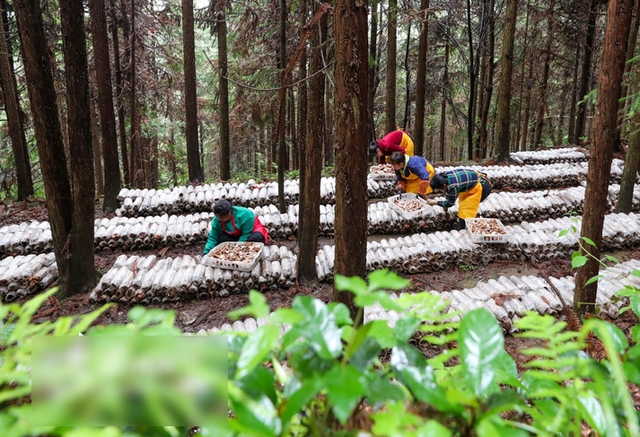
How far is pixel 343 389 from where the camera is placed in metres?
0.64

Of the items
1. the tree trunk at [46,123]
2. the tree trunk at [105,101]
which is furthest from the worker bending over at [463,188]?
the tree trunk at [105,101]

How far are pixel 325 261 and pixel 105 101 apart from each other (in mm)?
6812

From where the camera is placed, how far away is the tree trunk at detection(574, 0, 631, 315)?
3.16m

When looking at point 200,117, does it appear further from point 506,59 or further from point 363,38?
point 363,38

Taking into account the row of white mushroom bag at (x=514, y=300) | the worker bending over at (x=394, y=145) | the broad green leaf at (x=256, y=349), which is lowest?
the row of white mushroom bag at (x=514, y=300)

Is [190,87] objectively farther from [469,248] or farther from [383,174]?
[469,248]

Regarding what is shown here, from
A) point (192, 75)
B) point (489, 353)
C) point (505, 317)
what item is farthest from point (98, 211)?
point (489, 353)

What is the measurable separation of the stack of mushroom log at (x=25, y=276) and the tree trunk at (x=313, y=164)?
174 inches

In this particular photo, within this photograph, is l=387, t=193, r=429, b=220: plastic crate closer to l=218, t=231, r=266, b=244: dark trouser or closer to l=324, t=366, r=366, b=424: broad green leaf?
l=218, t=231, r=266, b=244: dark trouser

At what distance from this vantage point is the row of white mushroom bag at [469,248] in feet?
20.0

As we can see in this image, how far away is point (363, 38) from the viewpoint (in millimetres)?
2430

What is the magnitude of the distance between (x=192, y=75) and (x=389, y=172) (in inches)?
268

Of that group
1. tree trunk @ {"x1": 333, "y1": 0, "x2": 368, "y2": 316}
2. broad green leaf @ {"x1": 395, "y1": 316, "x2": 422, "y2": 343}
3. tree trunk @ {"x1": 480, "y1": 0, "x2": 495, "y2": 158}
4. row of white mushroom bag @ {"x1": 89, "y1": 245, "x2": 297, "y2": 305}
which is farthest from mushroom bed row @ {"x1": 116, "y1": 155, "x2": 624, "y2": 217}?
broad green leaf @ {"x1": 395, "y1": 316, "x2": 422, "y2": 343}

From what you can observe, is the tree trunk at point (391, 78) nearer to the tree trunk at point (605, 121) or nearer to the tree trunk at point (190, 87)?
the tree trunk at point (190, 87)
